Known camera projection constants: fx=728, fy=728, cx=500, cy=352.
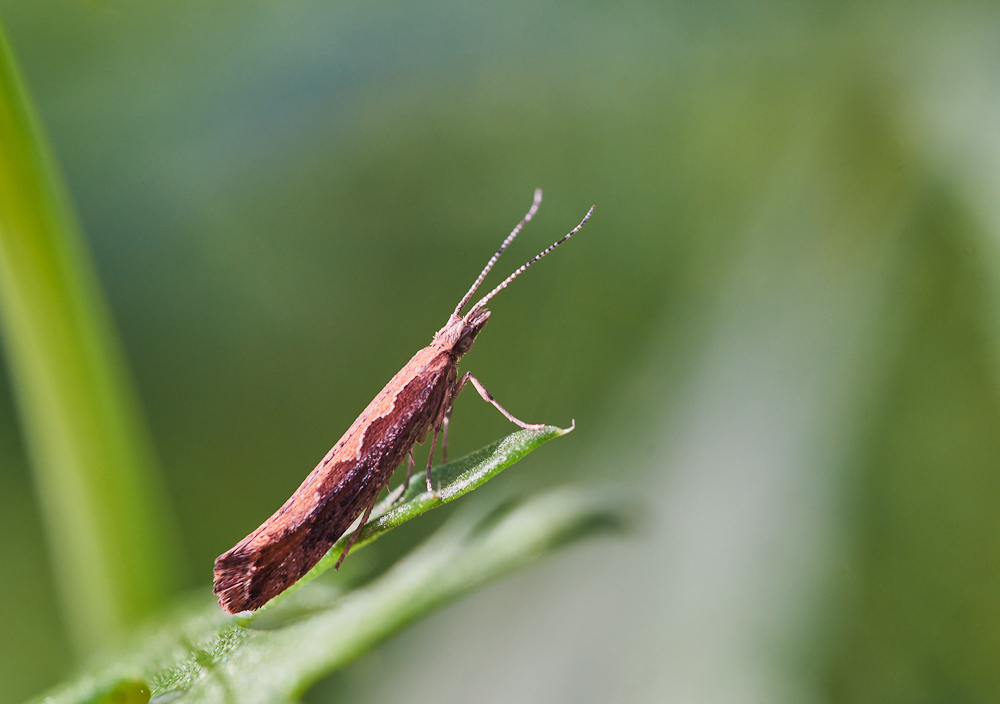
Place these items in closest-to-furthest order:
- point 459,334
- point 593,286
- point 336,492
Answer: point 336,492 → point 459,334 → point 593,286

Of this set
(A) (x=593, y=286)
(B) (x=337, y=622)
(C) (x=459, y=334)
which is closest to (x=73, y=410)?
(B) (x=337, y=622)

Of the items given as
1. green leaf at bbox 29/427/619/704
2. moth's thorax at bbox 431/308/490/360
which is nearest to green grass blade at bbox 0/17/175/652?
green leaf at bbox 29/427/619/704

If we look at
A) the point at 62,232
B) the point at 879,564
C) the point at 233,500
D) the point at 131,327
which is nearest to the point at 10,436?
the point at 131,327

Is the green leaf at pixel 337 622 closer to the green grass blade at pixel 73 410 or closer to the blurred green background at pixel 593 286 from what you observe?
the green grass blade at pixel 73 410

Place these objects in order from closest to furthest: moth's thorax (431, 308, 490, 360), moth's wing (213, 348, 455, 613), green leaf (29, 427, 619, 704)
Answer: green leaf (29, 427, 619, 704) → moth's wing (213, 348, 455, 613) → moth's thorax (431, 308, 490, 360)

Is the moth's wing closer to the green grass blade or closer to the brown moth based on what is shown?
the brown moth

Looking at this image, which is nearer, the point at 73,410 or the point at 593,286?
the point at 73,410

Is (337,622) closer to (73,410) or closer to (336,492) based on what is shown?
(336,492)

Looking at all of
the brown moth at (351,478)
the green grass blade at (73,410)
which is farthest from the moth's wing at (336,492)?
the green grass blade at (73,410)
